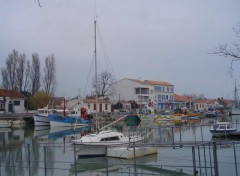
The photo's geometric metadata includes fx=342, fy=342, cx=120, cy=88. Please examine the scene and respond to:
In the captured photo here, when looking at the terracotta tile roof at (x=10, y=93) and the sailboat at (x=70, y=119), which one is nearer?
the sailboat at (x=70, y=119)

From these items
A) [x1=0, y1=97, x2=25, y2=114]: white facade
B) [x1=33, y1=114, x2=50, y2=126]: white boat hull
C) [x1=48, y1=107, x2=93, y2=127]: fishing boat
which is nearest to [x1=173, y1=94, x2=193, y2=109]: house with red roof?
[x1=48, y1=107, x2=93, y2=127]: fishing boat

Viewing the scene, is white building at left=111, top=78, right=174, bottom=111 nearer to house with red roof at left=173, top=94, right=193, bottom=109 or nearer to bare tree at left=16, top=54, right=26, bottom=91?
house with red roof at left=173, top=94, right=193, bottom=109

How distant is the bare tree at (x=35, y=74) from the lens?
79.5 metres

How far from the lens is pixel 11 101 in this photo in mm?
74688

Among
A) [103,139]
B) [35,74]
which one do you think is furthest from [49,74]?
[103,139]

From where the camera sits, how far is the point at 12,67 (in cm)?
7769

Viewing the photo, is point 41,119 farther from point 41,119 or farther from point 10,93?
point 10,93

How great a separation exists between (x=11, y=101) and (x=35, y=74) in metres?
8.90

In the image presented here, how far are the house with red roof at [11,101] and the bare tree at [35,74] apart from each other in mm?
4146

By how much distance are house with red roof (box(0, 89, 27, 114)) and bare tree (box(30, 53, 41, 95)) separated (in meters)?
4.15

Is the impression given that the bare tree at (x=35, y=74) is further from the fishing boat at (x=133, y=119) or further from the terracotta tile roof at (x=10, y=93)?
the fishing boat at (x=133, y=119)

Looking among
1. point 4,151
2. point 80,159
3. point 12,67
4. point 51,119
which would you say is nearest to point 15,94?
point 12,67

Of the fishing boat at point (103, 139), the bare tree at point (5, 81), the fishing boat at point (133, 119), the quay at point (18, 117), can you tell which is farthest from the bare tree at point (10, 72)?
the fishing boat at point (103, 139)

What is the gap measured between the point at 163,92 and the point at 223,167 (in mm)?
96654
